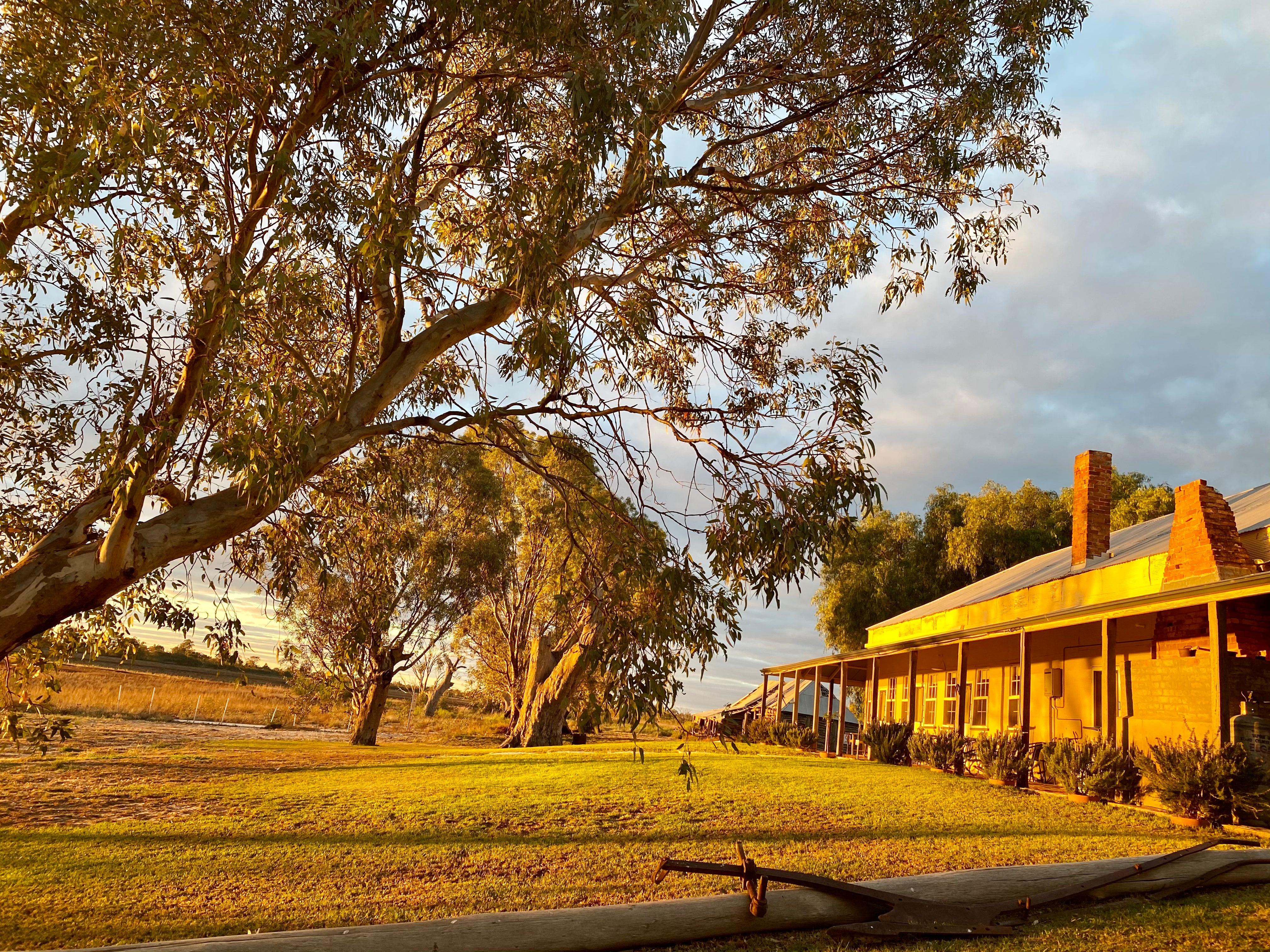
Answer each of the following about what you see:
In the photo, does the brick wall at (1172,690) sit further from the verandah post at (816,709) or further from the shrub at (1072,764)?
the verandah post at (816,709)

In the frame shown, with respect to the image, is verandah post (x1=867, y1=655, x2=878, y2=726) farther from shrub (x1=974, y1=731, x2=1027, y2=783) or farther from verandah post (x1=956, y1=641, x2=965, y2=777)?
shrub (x1=974, y1=731, x2=1027, y2=783)

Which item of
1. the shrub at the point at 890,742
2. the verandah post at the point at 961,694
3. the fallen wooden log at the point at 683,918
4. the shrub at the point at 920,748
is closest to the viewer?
the fallen wooden log at the point at 683,918

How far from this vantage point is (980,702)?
22000 mm

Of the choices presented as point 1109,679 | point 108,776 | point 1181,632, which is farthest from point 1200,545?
point 108,776

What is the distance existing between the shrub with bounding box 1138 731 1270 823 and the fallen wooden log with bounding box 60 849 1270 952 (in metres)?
2.62

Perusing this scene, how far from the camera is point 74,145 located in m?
6.45

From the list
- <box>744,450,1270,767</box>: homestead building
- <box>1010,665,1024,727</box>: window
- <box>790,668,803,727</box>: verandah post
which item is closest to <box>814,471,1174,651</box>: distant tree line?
<box>790,668,803,727</box>: verandah post

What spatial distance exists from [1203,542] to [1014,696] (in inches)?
260

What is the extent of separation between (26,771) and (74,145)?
1447 centimetres

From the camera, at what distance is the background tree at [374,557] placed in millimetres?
9750

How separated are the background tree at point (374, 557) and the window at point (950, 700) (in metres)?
14.3

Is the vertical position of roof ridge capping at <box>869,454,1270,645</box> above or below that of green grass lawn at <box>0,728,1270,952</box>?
above

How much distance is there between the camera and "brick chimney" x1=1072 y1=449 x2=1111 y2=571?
2006 cm

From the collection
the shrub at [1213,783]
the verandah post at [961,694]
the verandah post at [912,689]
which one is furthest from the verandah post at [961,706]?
the shrub at [1213,783]
